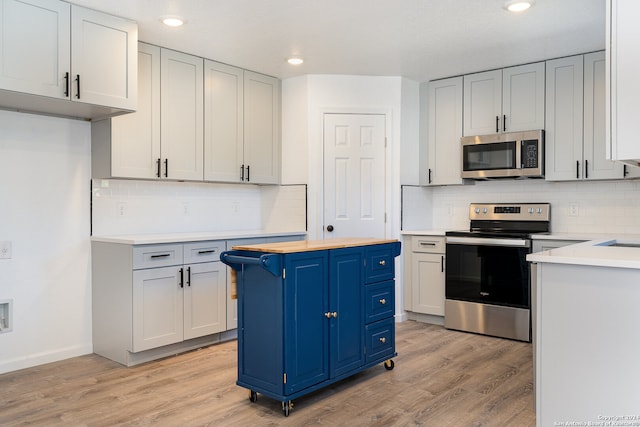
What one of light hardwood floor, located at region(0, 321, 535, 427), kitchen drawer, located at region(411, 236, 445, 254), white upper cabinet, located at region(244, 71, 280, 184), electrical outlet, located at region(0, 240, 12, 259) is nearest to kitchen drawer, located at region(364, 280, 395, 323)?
light hardwood floor, located at region(0, 321, 535, 427)

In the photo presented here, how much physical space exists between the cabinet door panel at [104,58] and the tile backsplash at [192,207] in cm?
83

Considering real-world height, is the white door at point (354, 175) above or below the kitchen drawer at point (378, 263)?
above

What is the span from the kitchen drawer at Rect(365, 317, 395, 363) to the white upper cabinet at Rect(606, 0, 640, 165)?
1.81 meters

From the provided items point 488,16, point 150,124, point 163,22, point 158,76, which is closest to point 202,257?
point 150,124

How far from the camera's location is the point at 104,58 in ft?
11.2

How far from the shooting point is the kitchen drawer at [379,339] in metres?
3.30

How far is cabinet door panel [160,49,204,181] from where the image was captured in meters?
4.12

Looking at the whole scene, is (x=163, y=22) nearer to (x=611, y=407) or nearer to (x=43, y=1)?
(x=43, y=1)

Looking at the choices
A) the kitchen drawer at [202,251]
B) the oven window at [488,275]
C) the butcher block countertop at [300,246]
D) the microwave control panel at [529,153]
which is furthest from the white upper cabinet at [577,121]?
the kitchen drawer at [202,251]

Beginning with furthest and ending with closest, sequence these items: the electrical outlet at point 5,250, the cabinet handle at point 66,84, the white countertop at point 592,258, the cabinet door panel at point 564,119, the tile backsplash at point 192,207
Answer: the cabinet door panel at point 564,119, the tile backsplash at point 192,207, the electrical outlet at point 5,250, the cabinet handle at point 66,84, the white countertop at point 592,258

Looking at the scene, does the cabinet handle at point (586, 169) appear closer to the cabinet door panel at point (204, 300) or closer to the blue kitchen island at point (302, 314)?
the blue kitchen island at point (302, 314)

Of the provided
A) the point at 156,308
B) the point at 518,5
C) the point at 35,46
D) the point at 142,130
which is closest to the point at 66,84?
the point at 35,46

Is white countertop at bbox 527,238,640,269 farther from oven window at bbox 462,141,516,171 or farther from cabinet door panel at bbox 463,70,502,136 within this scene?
cabinet door panel at bbox 463,70,502,136

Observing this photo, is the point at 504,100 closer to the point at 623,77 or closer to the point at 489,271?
the point at 489,271
